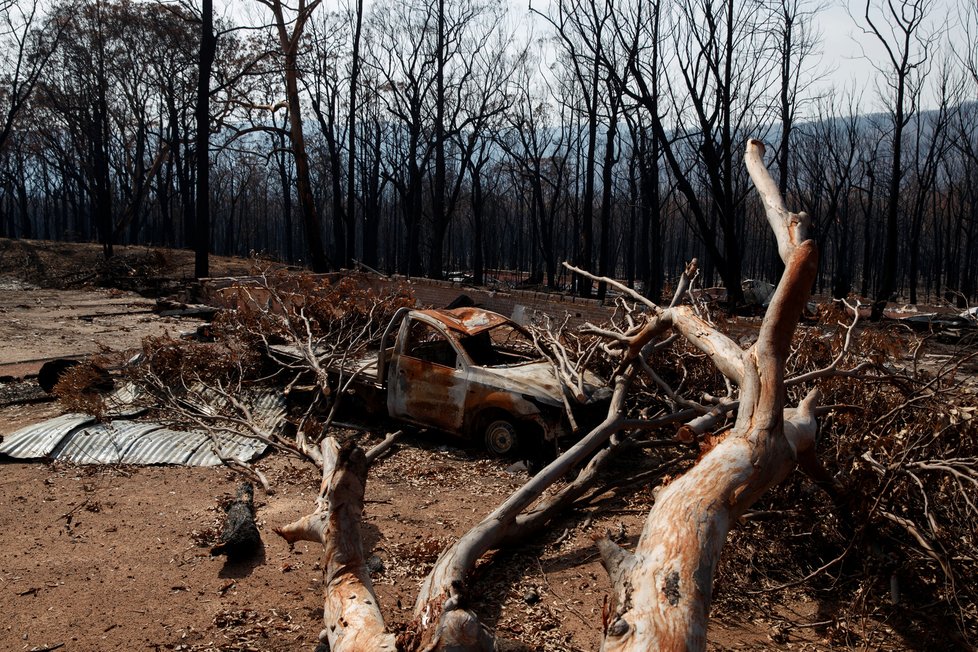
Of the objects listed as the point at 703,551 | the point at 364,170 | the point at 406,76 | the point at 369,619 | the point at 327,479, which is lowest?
the point at 369,619

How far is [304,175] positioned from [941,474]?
21.0 metres

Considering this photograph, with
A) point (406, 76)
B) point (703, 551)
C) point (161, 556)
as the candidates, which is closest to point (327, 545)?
point (161, 556)

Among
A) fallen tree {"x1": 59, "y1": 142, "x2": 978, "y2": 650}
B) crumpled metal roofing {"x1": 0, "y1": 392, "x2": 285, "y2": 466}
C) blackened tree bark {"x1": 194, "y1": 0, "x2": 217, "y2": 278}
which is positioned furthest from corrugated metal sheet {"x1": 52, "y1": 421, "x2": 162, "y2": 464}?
blackened tree bark {"x1": 194, "y1": 0, "x2": 217, "y2": 278}

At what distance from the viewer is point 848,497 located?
15.9 feet

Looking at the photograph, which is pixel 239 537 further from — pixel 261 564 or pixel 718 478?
pixel 718 478

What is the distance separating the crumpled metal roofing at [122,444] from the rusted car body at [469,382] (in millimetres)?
1563

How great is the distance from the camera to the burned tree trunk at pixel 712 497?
101 inches

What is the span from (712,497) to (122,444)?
6459mm

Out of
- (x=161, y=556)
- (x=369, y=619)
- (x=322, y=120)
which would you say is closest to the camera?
(x=369, y=619)

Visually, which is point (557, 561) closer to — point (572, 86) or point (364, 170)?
point (572, 86)

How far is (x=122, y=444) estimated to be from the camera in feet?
24.4

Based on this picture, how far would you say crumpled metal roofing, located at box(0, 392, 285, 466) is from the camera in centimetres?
719

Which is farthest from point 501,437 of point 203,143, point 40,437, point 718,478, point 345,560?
point 203,143

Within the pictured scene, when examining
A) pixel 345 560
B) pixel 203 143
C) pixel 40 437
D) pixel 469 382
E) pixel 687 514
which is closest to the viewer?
pixel 687 514
